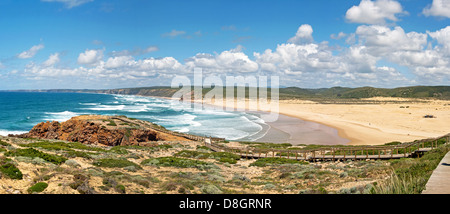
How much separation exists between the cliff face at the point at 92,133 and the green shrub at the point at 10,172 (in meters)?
22.6

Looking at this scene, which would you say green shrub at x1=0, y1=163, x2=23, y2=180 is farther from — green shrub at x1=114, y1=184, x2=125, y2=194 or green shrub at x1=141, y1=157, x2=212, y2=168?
green shrub at x1=141, y1=157, x2=212, y2=168

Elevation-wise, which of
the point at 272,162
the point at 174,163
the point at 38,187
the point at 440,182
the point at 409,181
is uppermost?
the point at 440,182

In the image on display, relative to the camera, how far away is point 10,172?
32.2 feet

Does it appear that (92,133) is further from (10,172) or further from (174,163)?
(10,172)

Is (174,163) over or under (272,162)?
over

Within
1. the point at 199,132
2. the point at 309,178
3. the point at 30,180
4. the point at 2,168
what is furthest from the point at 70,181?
the point at 199,132

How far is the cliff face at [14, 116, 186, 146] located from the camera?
32.0 m

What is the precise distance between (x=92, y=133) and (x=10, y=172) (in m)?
23.7

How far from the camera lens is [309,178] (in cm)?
1588

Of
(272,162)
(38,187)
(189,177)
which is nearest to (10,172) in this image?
(38,187)
